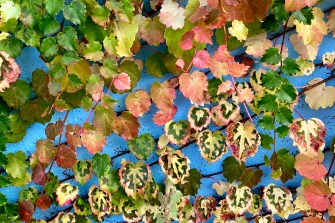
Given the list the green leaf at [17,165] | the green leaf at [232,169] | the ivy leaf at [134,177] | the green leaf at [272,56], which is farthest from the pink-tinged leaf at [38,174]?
the green leaf at [272,56]

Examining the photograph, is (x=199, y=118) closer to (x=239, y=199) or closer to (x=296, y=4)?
(x=239, y=199)

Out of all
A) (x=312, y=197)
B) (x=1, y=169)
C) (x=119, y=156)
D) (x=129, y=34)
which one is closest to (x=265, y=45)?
(x=129, y=34)

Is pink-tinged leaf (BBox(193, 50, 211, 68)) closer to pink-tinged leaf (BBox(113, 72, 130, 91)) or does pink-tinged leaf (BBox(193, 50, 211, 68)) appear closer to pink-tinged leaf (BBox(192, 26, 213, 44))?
pink-tinged leaf (BBox(192, 26, 213, 44))

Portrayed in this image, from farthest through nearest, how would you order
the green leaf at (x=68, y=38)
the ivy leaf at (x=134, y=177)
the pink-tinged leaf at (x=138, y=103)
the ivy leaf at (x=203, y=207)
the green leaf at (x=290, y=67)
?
the ivy leaf at (x=203, y=207) < the ivy leaf at (x=134, y=177) < the pink-tinged leaf at (x=138, y=103) < the green leaf at (x=290, y=67) < the green leaf at (x=68, y=38)

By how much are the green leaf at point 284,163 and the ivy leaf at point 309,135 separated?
134 mm

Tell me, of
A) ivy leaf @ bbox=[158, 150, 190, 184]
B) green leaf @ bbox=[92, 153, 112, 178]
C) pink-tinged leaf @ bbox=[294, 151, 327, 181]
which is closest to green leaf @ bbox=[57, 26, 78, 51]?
green leaf @ bbox=[92, 153, 112, 178]

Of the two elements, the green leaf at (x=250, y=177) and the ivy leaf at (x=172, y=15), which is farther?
the green leaf at (x=250, y=177)

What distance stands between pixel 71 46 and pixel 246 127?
0.72m

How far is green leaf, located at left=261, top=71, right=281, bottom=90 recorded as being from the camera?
5.29 feet

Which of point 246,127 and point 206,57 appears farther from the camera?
point 246,127

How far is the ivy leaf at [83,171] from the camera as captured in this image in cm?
190

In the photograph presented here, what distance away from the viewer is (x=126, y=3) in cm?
155

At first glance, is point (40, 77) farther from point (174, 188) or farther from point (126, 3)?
point (174, 188)

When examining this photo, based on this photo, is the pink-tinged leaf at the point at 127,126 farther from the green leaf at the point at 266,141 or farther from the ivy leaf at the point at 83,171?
the green leaf at the point at 266,141
